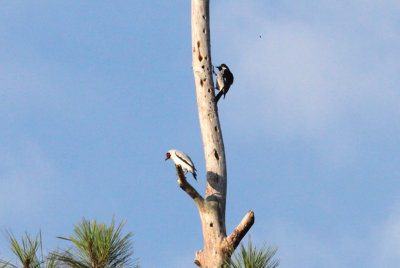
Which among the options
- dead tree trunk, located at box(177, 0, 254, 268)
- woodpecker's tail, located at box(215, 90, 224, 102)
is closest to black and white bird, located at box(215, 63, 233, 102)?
woodpecker's tail, located at box(215, 90, 224, 102)

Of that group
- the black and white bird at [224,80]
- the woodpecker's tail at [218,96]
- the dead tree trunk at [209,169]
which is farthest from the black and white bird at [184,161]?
the black and white bird at [224,80]

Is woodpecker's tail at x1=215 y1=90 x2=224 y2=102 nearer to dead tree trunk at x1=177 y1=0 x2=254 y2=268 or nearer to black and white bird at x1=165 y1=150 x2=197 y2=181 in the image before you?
dead tree trunk at x1=177 y1=0 x2=254 y2=268

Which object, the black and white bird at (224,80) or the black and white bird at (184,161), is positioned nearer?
the black and white bird at (184,161)

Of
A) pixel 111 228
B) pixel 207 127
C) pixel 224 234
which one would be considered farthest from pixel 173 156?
pixel 111 228

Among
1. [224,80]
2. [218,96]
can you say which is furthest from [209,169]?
[224,80]

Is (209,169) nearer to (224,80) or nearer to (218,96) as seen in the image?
(218,96)

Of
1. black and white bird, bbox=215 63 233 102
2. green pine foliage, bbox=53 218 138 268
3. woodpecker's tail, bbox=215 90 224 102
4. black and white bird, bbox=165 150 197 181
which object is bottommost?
green pine foliage, bbox=53 218 138 268

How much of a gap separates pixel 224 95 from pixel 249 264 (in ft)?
12.8

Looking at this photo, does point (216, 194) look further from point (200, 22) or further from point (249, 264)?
point (200, 22)

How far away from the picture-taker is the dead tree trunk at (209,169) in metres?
8.25

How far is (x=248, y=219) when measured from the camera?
8094 mm

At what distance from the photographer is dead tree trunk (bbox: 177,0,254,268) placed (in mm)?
8250

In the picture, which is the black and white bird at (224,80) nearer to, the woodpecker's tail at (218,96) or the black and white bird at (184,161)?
the woodpecker's tail at (218,96)

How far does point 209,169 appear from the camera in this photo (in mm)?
8945
